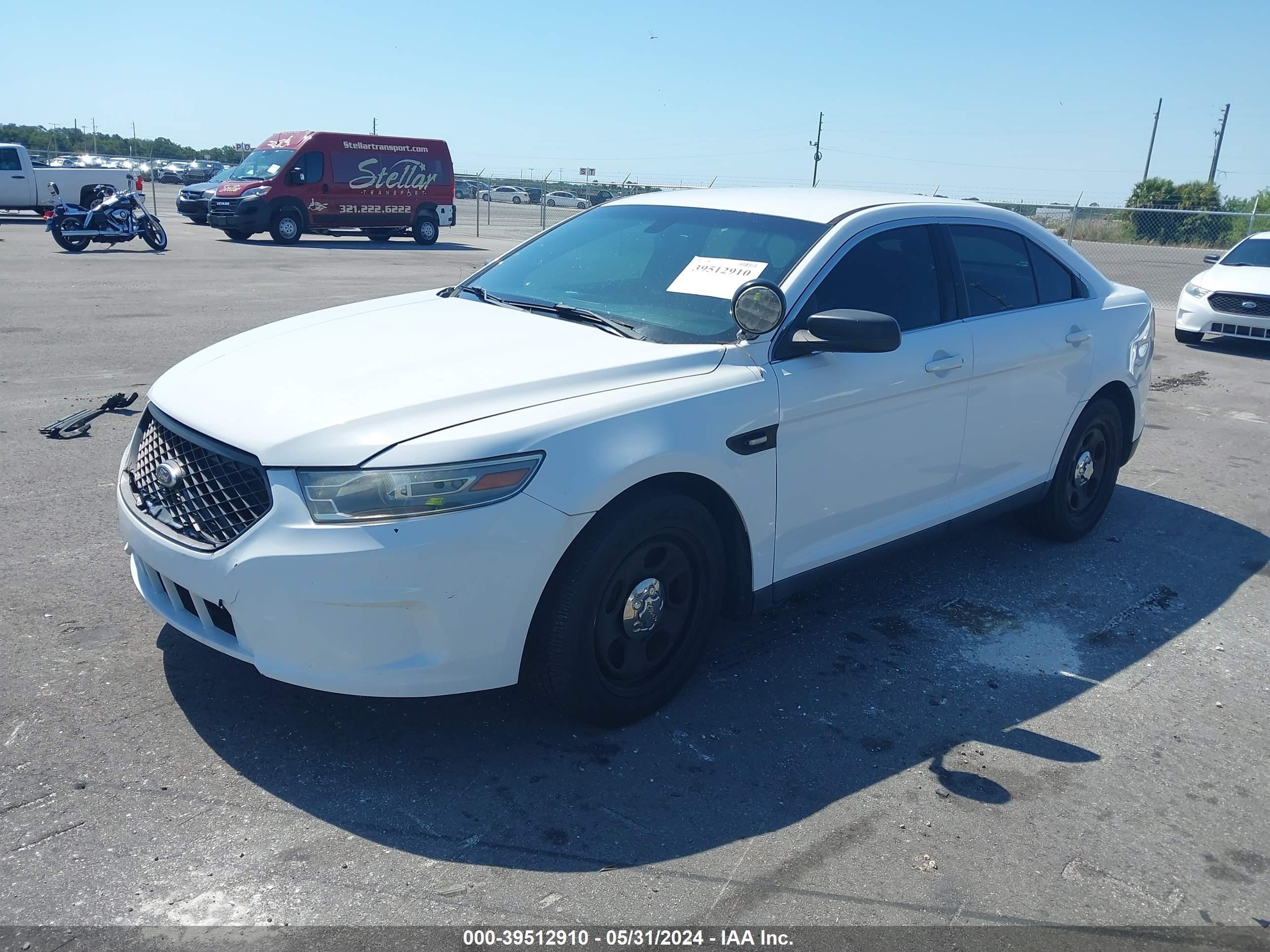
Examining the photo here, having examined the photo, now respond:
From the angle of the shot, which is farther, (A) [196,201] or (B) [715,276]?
(A) [196,201]

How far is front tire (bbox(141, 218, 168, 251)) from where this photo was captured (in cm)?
1958

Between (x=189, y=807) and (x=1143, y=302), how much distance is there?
532 cm

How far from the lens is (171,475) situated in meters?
3.30

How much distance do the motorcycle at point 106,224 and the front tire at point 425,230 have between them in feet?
24.4

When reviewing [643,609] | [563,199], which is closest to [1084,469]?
[643,609]

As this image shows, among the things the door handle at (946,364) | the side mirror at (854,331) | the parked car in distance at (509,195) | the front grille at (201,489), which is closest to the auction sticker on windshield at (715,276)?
the side mirror at (854,331)

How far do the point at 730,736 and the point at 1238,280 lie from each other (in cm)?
1198

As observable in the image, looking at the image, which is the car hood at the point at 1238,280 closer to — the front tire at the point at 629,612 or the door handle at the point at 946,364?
the door handle at the point at 946,364

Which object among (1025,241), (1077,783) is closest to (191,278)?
(1025,241)

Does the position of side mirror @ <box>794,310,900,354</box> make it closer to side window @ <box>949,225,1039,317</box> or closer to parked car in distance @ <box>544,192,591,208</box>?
side window @ <box>949,225,1039,317</box>

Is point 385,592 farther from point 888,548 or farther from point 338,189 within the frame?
point 338,189

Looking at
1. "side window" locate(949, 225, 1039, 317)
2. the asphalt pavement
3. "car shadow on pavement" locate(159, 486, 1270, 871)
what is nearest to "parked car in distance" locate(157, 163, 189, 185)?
the asphalt pavement

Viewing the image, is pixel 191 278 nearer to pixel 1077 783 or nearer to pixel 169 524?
pixel 169 524

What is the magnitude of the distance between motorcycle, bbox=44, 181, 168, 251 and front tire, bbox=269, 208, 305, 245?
3.93m
